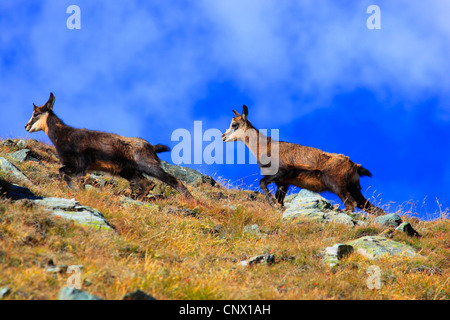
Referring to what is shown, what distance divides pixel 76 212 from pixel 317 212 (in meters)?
5.63

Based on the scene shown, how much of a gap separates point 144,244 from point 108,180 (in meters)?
7.00

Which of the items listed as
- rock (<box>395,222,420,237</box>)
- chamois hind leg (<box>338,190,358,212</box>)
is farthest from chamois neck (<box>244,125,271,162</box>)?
rock (<box>395,222,420,237</box>)

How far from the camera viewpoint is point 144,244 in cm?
746

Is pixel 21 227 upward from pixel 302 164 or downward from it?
downward

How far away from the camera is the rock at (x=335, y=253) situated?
7.84 meters

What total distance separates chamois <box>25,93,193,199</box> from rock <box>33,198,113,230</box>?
3.80m

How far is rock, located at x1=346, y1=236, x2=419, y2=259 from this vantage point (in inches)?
329

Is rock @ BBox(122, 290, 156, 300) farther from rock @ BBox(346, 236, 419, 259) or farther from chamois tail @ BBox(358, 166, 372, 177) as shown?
chamois tail @ BBox(358, 166, 372, 177)

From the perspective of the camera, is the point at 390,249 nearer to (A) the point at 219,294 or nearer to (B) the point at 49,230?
(A) the point at 219,294

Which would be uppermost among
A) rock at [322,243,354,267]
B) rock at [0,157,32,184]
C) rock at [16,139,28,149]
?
rock at [16,139,28,149]
